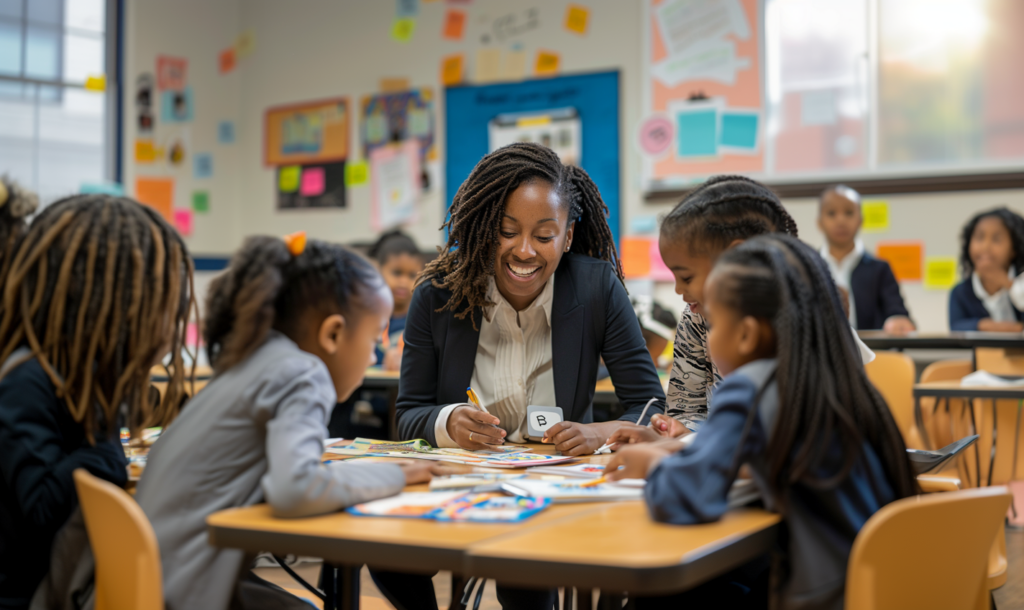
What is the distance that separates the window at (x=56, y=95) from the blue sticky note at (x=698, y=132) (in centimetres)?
337

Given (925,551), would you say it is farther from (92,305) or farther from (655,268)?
(655,268)

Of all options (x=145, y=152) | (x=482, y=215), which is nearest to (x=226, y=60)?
(x=145, y=152)

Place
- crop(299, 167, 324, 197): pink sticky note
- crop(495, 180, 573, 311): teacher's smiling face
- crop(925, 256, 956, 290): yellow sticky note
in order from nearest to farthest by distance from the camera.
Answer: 1. crop(495, 180, 573, 311): teacher's smiling face
2. crop(925, 256, 956, 290): yellow sticky note
3. crop(299, 167, 324, 197): pink sticky note

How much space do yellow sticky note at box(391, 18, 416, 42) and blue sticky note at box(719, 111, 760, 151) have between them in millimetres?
2060

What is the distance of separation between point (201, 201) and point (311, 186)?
0.72m

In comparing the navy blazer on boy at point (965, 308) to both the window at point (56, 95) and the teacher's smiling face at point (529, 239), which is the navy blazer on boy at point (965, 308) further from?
the window at point (56, 95)

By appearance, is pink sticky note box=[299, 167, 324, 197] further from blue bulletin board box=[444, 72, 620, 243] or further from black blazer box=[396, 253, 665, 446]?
black blazer box=[396, 253, 665, 446]

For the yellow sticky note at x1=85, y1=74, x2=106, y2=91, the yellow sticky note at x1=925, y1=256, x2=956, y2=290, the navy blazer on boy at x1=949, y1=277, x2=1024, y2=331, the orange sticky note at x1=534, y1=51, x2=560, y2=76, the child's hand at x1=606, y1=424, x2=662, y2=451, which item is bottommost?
the child's hand at x1=606, y1=424, x2=662, y2=451

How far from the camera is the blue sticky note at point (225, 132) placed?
5996 mm

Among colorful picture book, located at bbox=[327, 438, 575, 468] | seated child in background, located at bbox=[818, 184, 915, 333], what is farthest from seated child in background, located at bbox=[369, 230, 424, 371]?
colorful picture book, located at bbox=[327, 438, 575, 468]

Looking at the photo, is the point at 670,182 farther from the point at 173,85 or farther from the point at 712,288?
the point at 712,288

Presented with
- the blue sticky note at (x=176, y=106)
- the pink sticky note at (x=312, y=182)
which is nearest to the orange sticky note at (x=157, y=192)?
the blue sticky note at (x=176, y=106)

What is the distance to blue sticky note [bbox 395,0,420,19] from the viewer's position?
556cm

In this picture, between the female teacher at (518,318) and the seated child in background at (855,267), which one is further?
the seated child in background at (855,267)
